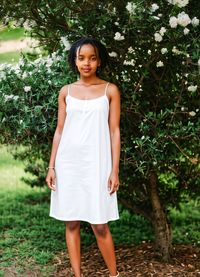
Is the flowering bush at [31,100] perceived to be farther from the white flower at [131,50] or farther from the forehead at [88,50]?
the white flower at [131,50]

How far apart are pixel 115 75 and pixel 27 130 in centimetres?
79

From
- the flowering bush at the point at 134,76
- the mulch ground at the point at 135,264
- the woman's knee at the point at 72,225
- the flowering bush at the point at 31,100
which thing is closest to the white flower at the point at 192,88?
the flowering bush at the point at 134,76

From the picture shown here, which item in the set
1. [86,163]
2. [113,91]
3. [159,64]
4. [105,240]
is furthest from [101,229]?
[159,64]

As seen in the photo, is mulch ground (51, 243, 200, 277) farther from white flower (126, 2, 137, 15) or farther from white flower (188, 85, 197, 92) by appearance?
white flower (126, 2, 137, 15)

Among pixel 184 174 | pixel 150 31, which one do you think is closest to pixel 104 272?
pixel 184 174

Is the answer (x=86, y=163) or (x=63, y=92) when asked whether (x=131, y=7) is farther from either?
(x=86, y=163)

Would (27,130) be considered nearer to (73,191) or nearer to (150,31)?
(73,191)

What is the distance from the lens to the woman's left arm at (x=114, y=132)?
407cm

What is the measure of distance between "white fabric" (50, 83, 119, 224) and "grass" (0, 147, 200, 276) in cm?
115

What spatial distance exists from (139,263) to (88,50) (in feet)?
6.59

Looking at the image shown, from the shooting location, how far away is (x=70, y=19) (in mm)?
4258

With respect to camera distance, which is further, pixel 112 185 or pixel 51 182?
pixel 51 182

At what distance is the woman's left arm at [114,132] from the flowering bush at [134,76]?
0.16 metres

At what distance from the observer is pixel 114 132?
13.5ft
